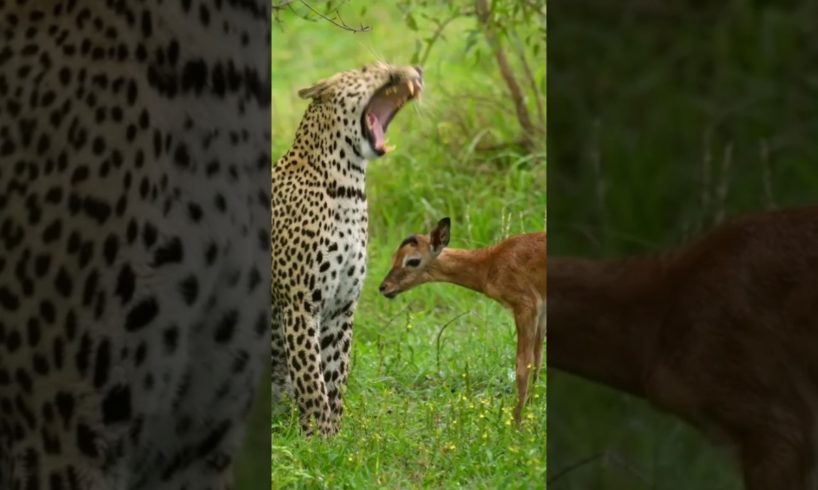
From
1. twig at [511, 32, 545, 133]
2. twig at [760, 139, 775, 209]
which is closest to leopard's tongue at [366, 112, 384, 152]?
twig at [511, 32, 545, 133]

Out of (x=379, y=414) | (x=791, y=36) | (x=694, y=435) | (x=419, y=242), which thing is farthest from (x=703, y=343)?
(x=419, y=242)

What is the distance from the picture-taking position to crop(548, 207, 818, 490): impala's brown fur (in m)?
2.79

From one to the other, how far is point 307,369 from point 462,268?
3.41 feet

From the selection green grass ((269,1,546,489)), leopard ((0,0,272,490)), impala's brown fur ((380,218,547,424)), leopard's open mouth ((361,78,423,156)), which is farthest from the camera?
impala's brown fur ((380,218,547,424))

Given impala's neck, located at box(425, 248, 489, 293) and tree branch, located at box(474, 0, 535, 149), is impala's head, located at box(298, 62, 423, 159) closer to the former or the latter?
impala's neck, located at box(425, 248, 489, 293)

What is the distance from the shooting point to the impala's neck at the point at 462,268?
225 inches

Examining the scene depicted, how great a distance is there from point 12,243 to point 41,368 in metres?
0.22

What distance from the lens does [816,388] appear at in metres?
2.78

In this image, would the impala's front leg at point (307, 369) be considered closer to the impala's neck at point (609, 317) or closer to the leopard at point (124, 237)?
the impala's neck at point (609, 317)

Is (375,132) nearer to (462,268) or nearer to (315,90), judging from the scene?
(315,90)

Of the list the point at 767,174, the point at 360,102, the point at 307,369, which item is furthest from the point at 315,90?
the point at 767,174

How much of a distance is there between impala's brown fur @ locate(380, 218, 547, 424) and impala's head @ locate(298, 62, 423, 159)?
0.59 meters

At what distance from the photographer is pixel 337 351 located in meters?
5.12

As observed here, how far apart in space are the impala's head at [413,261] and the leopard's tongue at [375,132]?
585mm
